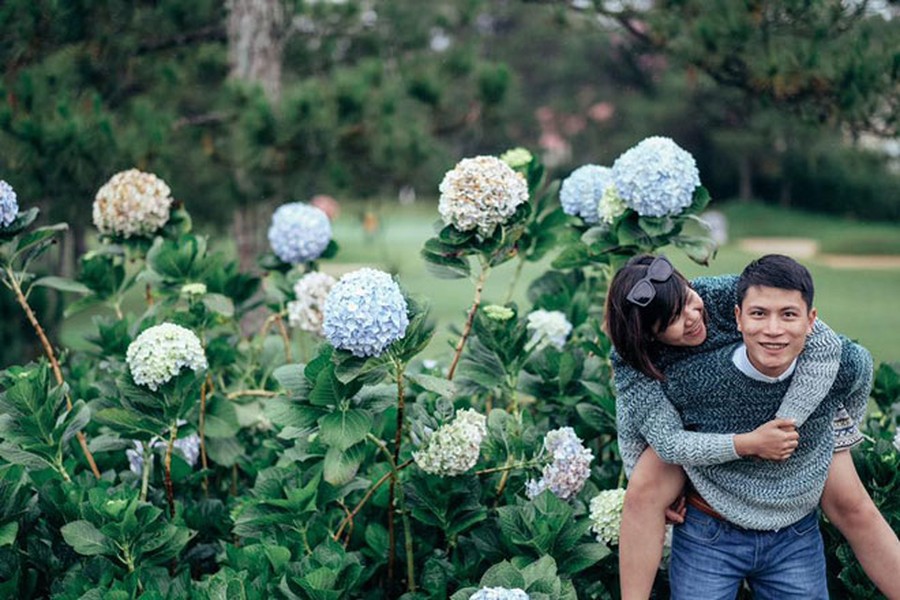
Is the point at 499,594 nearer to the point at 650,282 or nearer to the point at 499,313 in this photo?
the point at 650,282

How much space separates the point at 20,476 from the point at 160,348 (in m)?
0.41

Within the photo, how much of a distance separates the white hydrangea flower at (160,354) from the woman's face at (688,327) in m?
0.93

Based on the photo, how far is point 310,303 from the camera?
2.95 meters

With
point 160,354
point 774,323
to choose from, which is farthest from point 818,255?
point 160,354

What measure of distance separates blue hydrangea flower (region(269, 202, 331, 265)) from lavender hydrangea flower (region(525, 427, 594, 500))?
44.9 inches

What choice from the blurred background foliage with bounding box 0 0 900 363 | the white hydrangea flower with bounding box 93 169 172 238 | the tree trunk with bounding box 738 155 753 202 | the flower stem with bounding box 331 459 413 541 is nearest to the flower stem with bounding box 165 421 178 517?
the flower stem with bounding box 331 459 413 541

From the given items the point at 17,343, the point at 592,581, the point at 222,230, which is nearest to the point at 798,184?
the point at 222,230

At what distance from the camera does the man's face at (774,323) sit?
1800 millimetres

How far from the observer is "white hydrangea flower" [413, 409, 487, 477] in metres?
2.05

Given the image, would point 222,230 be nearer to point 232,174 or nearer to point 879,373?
point 232,174

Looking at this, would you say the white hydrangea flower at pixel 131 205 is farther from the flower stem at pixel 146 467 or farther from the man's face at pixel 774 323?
the man's face at pixel 774 323

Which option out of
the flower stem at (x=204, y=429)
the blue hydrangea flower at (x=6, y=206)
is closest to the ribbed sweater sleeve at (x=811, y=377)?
the flower stem at (x=204, y=429)

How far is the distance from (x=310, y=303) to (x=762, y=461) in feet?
4.67

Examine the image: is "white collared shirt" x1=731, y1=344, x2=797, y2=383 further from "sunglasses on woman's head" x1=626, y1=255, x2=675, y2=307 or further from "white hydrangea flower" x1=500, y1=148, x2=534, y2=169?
"white hydrangea flower" x1=500, y1=148, x2=534, y2=169
